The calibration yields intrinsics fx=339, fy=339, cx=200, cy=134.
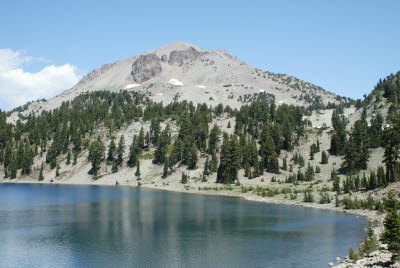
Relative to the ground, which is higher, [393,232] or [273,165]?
[273,165]

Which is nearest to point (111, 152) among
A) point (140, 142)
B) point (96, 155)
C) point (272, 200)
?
point (96, 155)

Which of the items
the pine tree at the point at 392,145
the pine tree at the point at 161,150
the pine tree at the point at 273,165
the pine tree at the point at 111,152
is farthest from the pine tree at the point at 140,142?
the pine tree at the point at 392,145

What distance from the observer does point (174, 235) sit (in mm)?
56406

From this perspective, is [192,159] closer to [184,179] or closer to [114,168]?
[184,179]

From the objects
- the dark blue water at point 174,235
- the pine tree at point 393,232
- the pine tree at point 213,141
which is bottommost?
the dark blue water at point 174,235

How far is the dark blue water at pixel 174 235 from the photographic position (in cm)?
4344

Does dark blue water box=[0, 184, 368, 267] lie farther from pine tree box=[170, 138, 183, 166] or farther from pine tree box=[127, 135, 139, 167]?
pine tree box=[127, 135, 139, 167]

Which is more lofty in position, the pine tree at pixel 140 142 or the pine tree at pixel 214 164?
the pine tree at pixel 140 142

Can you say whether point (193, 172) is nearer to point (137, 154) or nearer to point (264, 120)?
point (137, 154)

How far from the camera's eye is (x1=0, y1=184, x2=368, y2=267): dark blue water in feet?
143

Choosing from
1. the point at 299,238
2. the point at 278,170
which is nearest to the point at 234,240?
the point at 299,238

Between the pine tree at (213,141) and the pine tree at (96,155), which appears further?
the pine tree at (96,155)

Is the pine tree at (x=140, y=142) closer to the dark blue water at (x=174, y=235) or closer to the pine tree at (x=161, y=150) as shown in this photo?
the pine tree at (x=161, y=150)

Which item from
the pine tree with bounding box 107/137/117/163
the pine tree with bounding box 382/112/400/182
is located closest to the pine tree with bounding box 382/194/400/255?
the pine tree with bounding box 382/112/400/182
